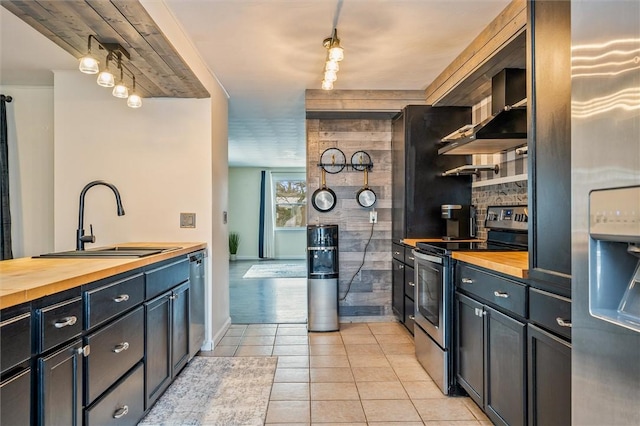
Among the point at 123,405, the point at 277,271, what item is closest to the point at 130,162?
the point at 123,405

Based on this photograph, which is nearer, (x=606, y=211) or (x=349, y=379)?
(x=606, y=211)

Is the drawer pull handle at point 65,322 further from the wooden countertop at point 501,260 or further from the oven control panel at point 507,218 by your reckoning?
the oven control panel at point 507,218

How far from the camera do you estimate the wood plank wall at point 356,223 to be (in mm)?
4145

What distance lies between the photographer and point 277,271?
784 cm

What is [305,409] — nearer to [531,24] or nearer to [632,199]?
[632,199]

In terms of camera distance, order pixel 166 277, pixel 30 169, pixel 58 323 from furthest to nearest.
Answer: pixel 30 169, pixel 166 277, pixel 58 323

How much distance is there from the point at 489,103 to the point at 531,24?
6.12 ft

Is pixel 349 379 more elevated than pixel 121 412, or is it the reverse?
pixel 121 412

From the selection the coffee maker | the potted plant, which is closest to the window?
the potted plant

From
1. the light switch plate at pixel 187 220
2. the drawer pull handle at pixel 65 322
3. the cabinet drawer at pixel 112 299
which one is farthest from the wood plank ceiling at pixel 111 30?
the drawer pull handle at pixel 65 322

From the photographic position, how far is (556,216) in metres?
1.51

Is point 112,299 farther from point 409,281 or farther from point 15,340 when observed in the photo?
point 409,281

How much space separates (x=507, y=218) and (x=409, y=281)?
1056 mm

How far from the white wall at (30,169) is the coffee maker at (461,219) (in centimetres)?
355
